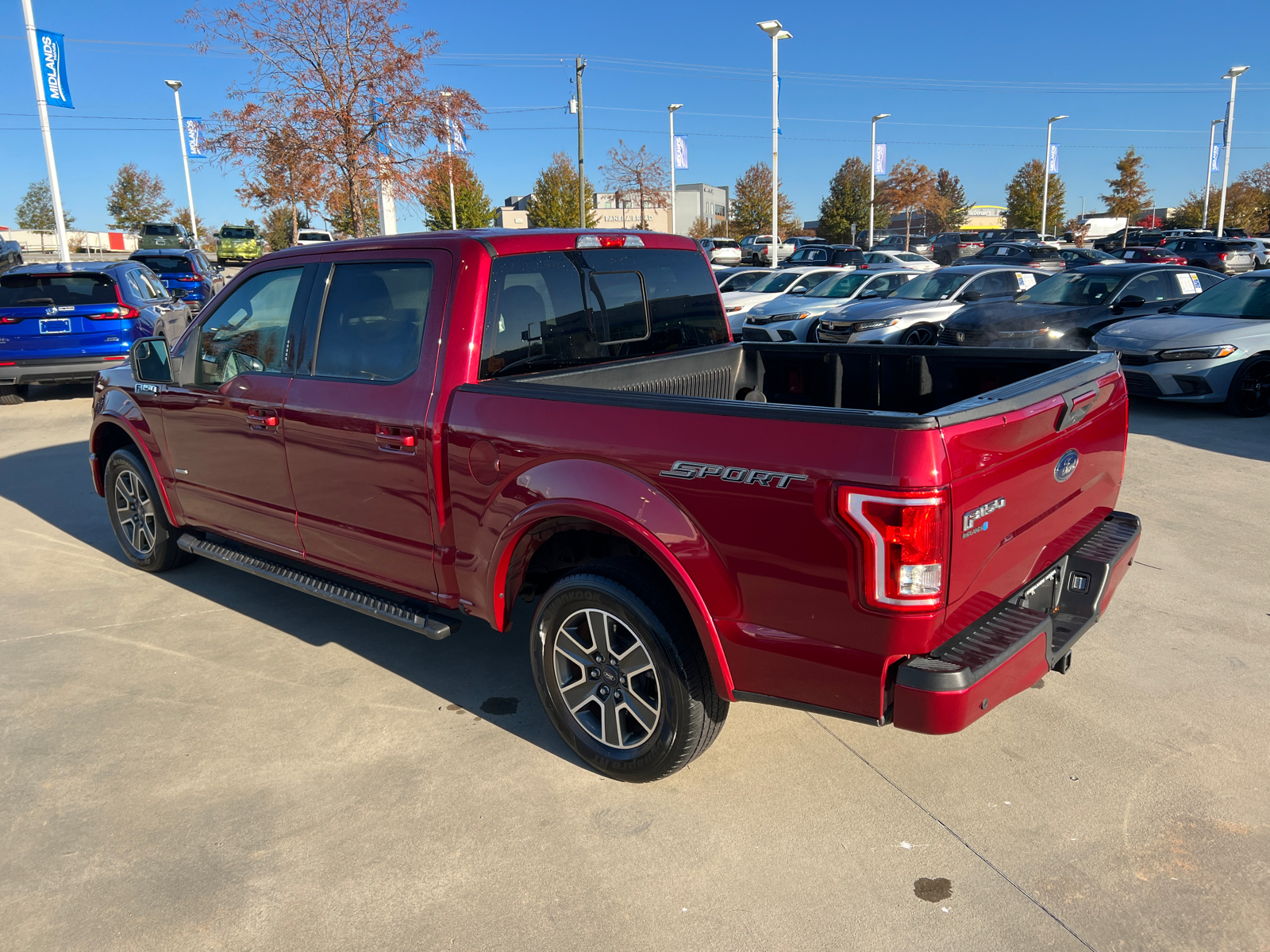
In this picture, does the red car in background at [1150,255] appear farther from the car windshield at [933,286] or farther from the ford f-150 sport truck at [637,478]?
the ford f-150 sport truck at [637,478]

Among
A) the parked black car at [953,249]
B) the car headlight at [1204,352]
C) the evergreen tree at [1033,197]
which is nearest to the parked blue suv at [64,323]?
the car headlight at [1204,352]

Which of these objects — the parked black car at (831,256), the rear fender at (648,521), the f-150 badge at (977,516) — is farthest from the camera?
the parked black car at (831,256)

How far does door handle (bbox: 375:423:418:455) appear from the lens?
3467 millimetres

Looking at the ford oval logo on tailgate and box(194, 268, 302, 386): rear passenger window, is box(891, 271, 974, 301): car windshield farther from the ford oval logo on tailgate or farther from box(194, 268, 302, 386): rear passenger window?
box(194, 268, 302, 386): rear passenger window

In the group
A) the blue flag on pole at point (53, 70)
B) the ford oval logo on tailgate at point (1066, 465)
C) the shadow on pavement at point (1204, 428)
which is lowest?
the shadow on pavement at point (1204, 428)

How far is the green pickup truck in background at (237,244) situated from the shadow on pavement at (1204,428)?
42432 millimetres

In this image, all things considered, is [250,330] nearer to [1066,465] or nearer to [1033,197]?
[1066,465]

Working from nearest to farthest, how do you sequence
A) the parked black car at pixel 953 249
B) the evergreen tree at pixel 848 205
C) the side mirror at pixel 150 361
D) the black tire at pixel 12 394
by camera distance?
1. the side mirror at pixel 150 361
2. the black tire at pixel 12 394
3. the parked black car at pixel 953 249
4. the evergreen tree at pixel 848 205

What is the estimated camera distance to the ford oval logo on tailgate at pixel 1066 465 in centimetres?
299

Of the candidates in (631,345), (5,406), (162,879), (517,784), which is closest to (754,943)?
(517,784)

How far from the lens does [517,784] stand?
3285 millimetres

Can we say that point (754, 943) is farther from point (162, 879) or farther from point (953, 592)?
point (162, 879)

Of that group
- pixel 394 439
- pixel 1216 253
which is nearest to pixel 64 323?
pixel 394 439

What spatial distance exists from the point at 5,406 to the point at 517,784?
1205cm
